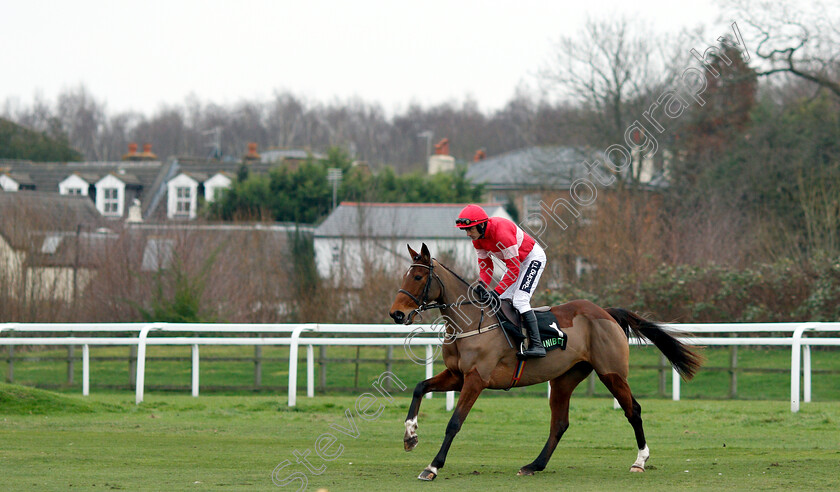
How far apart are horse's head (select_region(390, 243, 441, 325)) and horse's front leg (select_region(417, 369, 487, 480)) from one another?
657 millimetres

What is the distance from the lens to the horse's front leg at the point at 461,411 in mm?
6793

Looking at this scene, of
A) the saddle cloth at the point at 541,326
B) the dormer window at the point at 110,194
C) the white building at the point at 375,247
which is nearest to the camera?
the saddle cloth at the point at 541,326

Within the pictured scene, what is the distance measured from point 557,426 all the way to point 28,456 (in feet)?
13.7

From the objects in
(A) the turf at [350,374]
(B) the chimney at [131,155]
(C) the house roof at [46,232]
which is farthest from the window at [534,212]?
(B) the chimney at [131,155]

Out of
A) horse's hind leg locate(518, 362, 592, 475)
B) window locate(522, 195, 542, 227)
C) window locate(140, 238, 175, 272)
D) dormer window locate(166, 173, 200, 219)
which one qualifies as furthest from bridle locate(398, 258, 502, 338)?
dormer window locate(166, 173, 200, 219)

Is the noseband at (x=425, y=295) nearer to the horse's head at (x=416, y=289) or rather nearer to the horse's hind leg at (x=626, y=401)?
the horse's head at (x=416, y=289)

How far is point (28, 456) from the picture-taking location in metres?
7.61

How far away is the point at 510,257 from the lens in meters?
7.62

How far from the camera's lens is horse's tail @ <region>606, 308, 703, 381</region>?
27.2 feet

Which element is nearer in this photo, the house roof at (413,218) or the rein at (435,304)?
the rein at (435,304)

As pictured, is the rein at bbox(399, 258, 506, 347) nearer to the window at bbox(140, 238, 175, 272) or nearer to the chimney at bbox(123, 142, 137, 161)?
the window at bbox(140, 238, 175, 272)

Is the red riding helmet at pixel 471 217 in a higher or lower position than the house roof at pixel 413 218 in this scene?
lower

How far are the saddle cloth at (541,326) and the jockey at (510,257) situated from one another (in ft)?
0.19

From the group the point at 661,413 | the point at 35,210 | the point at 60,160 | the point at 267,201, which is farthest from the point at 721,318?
the point at 60,160
